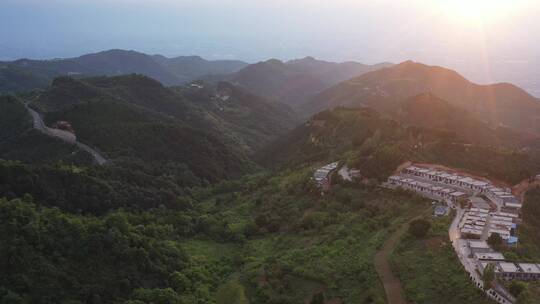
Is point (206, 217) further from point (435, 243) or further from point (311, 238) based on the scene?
point (435, 243)

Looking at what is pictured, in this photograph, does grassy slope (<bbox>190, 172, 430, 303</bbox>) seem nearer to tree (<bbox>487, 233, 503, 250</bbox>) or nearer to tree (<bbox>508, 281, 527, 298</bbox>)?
tree (<bbox>508, 281, 527, 298</bbox>)

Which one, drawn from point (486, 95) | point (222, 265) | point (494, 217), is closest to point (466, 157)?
point (494, 217)

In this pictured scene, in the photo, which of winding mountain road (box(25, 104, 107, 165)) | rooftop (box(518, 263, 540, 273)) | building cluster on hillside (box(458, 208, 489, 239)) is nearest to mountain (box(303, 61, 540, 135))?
winding mountain road (box(25, 104, 107, 165))

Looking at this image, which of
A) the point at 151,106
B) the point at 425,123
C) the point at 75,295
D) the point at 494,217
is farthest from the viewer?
the point at 151,106

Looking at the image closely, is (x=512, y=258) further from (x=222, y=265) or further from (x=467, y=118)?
(x=467, y=118)

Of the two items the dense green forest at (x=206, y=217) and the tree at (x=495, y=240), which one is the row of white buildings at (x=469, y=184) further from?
the tree at (x=495, y=240)

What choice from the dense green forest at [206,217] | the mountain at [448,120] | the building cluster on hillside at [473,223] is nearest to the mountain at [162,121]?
the dense green forest at [206,217]
